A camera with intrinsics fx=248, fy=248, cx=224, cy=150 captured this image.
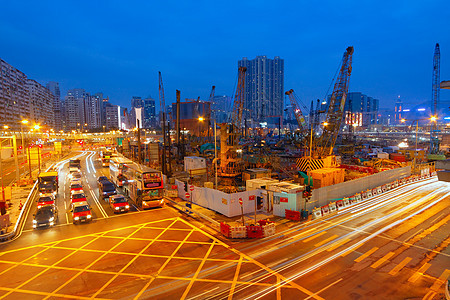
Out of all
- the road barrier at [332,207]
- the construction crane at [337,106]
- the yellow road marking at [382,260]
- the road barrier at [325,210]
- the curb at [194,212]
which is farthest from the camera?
the construction crane at [337,106]

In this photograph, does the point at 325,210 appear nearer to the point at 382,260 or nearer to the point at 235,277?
the point at 382,260

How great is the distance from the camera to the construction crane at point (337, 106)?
3928cm

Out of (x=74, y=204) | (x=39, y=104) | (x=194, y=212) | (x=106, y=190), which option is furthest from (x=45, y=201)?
(x=39, y=104)

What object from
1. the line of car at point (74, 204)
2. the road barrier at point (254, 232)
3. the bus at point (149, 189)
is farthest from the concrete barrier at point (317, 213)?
the line of car at point (74, 204)

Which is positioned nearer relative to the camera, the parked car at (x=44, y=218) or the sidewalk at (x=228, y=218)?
the sidewalk at (x=228, y=218)

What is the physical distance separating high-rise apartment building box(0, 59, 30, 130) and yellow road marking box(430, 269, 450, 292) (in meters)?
126

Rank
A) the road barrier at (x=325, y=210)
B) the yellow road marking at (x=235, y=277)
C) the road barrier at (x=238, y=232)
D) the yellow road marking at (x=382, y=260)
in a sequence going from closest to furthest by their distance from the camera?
the yellow road marking at (x=235, y=277)
the yellow road marking at (x=382, y=260)
the road barrier at (x=238, y=232)
the road barrier at (x=325, y=210)

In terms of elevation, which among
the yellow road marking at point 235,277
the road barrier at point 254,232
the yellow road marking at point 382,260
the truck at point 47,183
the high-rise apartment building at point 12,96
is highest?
the high-rise apartment building at point 12,96

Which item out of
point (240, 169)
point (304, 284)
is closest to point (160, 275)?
point (304, 284)

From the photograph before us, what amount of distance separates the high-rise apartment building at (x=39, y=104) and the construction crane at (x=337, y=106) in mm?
125467

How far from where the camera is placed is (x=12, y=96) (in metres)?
106

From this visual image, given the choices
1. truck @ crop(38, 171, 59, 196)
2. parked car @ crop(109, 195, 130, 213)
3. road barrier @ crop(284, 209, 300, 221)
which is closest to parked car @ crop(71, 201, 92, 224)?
parked car @ crop(109, 195, 130, 213)

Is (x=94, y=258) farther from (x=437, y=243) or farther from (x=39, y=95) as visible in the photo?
(x=39, y=95)

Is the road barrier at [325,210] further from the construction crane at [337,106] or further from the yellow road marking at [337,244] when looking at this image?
the construction crane at [337,106]
